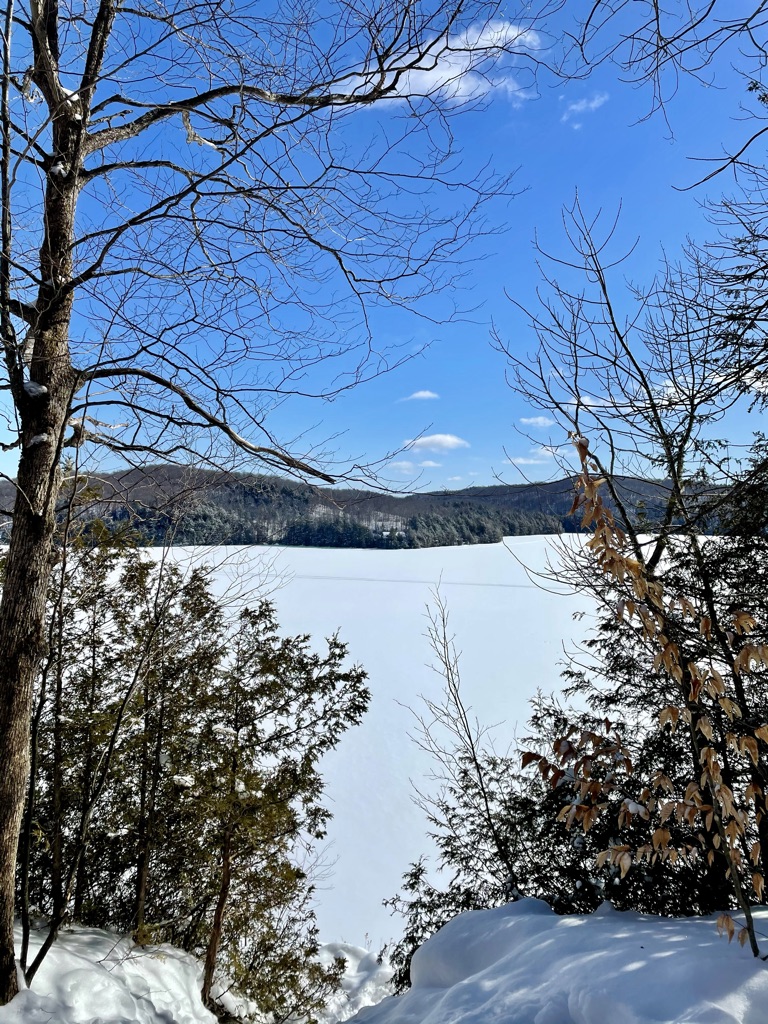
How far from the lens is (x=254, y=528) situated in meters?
4.75

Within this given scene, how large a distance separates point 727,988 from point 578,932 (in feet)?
3.61

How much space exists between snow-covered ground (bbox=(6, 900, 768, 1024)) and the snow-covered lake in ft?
6.32

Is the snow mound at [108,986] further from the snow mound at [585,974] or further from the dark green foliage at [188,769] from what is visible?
the snow mound at [585,974]

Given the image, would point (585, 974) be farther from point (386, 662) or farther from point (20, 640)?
point (386, 662)

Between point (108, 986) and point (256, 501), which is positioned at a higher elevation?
point (256, 501)

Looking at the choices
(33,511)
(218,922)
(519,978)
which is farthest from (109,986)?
(33,511)

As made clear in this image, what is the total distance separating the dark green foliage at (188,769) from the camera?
15.7 ft

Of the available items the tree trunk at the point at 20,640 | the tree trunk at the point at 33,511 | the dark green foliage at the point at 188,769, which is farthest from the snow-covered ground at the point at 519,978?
the tree trunk at the point at 33,511

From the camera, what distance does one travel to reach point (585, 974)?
225 cm

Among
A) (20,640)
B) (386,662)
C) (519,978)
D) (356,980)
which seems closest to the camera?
(519,978)

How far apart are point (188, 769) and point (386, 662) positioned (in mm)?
11225

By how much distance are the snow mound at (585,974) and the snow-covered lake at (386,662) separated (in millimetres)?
1907

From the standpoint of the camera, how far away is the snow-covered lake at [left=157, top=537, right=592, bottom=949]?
9.52 m

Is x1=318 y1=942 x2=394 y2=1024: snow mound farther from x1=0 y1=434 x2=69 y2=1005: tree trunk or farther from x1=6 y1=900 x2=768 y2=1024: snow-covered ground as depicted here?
x1=0 y1=434 x2=69 y2=1005: tree trunk
